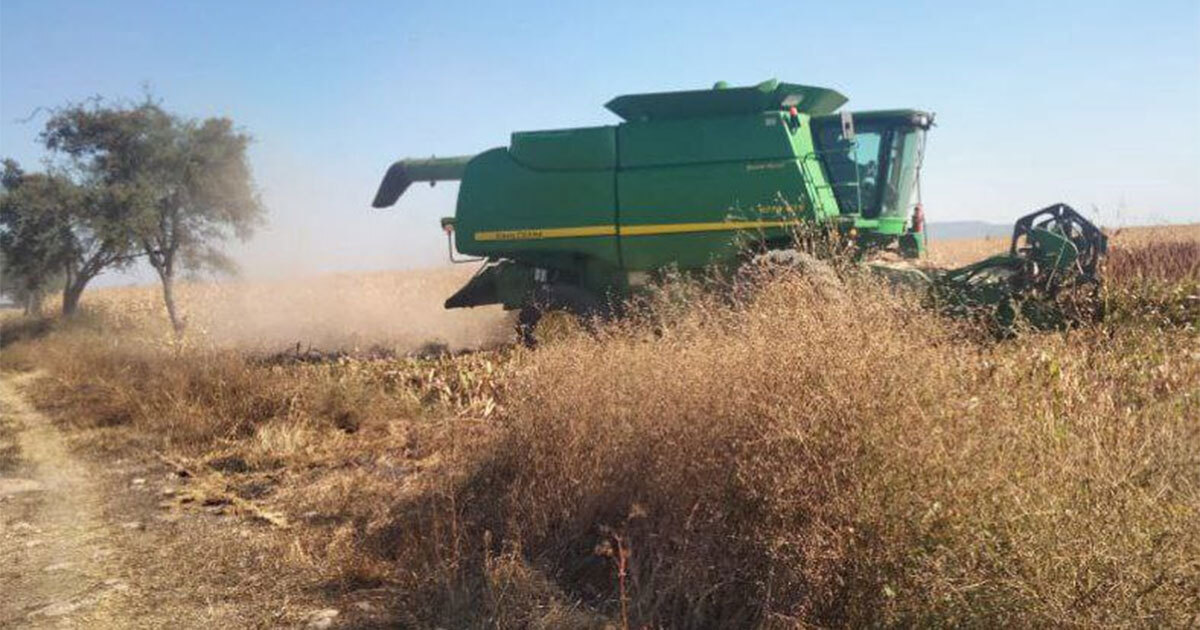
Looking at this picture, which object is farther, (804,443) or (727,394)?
(727,394)

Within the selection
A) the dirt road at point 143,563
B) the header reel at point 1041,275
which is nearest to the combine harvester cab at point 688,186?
the header reel at point 1041,275

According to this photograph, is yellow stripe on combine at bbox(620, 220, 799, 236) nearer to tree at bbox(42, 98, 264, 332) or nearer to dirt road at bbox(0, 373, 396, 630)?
dirt road at bbox(0, 373, 396, 630)

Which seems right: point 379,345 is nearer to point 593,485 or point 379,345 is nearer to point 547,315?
point 547,315

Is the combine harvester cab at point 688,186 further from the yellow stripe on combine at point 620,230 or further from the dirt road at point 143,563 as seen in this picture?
the dirt road at point 143,563

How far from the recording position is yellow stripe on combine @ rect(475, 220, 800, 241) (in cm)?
1030

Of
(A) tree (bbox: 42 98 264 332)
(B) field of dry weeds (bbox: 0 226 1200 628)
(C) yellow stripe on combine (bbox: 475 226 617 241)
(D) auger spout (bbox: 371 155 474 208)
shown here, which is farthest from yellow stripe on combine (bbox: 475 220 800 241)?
(A) tree (bbox: 42 98 264 332)

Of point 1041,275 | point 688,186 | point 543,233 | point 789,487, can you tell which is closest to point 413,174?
point 543,233

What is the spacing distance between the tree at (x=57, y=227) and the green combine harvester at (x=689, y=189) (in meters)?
10.2

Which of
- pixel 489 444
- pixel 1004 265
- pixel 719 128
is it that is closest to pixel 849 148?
pixel 719 128

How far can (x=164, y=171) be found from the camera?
19062 mm

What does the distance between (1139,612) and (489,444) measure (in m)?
3.25

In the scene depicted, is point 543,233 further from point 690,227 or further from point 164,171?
point 164,171

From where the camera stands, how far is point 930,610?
3.18m

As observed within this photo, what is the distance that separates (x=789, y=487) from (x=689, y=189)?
23.9 feet
